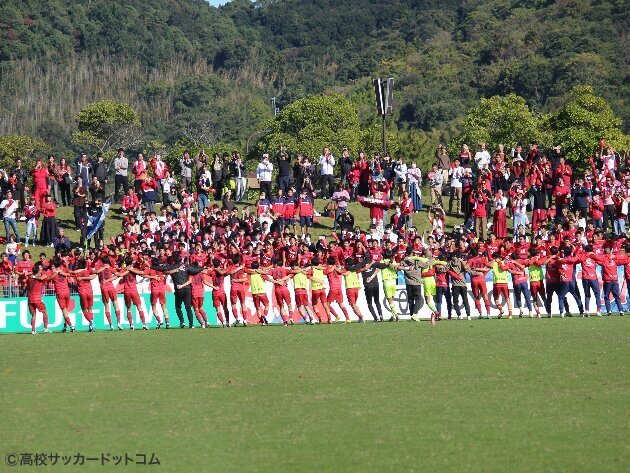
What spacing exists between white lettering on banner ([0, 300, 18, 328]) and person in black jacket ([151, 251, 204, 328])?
140 inches

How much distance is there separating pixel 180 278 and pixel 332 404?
14.1 m

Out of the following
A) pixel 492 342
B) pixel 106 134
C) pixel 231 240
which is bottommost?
pixel 492 342

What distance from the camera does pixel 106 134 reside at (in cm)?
9856

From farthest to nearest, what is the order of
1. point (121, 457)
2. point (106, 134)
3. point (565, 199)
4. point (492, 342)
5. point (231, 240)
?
point (106, 134), point (565, 199), point (231, 240), point (492, 342), point (121, 457)

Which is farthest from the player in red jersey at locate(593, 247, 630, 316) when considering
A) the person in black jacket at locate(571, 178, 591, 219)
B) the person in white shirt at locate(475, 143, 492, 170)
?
the person in white shirt at locate(475, 143, 492, 170)

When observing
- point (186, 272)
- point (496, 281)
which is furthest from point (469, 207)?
point (186, 272)

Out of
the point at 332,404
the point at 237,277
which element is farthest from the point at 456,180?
the point at 332,404

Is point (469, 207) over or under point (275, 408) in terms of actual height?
over

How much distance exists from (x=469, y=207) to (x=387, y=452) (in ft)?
83.6

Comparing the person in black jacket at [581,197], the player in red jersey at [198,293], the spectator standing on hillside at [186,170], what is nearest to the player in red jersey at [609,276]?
the person in black jacket at [581,197]

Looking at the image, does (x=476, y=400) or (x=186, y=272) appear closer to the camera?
(x=476, y=400)

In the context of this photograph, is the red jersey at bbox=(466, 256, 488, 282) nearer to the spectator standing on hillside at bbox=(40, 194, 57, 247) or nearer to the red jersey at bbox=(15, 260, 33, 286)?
the red jersey at bbox=(15, 260, 33, 286)

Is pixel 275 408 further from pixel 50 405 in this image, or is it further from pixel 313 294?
pixel 313 294

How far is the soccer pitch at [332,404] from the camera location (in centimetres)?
1015
